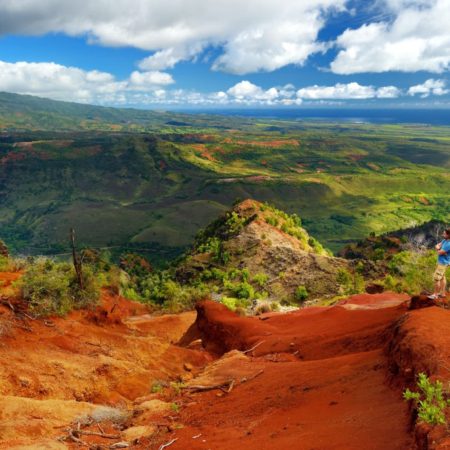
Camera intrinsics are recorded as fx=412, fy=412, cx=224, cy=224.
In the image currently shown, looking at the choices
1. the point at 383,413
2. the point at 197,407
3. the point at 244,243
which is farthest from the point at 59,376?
the point at 244,243

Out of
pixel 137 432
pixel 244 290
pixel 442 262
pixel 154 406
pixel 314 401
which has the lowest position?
pixel 244 290

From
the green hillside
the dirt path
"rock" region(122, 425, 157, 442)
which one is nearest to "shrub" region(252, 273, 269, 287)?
the dirt path

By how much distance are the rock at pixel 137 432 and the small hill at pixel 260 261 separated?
25.2 meters

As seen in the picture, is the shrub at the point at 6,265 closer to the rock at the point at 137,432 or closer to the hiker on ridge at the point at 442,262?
the rock at the point at 137,432

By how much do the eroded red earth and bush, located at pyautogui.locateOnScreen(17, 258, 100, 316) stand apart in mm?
602

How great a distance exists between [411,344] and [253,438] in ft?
12.6

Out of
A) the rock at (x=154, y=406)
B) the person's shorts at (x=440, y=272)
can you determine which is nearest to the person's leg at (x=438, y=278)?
the person's shorts at (x=440, y=272)

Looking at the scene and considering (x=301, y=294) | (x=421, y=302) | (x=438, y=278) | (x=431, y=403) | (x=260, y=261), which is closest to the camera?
(x=431, y=403)

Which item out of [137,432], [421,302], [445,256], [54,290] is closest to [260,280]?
[54,290]

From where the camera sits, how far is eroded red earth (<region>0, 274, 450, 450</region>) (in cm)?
791

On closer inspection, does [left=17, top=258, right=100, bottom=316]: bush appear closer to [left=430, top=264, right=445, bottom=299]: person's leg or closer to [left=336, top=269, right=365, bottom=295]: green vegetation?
[left=430, top=264, right=445, bottom=299]: person's leg

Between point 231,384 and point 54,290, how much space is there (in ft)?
28.6

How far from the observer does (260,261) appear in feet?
138

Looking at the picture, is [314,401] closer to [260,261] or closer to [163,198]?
[260,261]
